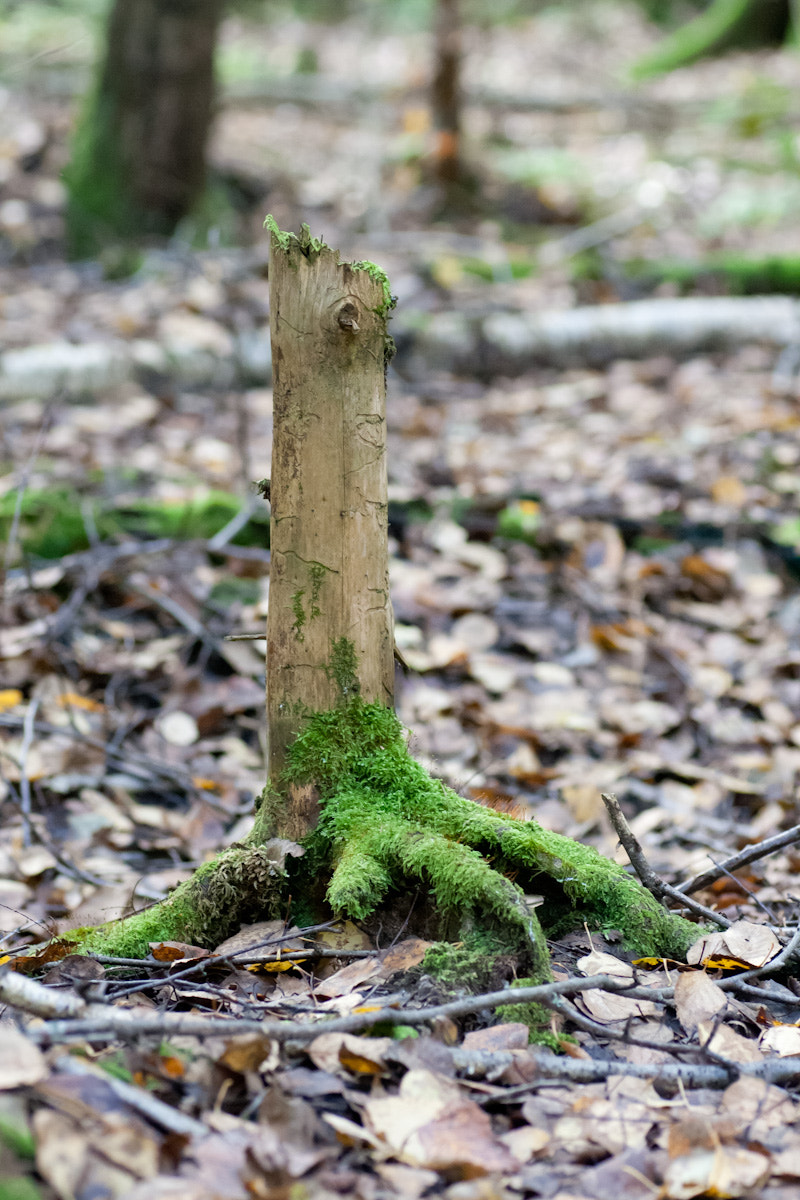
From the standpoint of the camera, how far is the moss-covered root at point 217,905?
1913mm

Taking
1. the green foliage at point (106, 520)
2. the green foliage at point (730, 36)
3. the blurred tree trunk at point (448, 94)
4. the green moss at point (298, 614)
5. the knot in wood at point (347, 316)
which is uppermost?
the green foliage at point (730, 36)

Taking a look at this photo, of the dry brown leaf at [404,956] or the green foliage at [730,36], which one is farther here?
the green foliage at [730,36]

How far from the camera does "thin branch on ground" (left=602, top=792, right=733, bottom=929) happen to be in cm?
200

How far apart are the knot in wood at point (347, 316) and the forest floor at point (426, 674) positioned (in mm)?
1041

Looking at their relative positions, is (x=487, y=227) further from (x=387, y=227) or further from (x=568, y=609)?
(x=568, y=609)

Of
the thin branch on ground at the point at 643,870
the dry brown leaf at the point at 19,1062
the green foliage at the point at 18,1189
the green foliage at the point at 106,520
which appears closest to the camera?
the green foliage at the point at 18,1189

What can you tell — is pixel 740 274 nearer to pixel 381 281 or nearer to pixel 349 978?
pixel 381 281

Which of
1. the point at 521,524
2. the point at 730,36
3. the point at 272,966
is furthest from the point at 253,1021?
the point at 730,36

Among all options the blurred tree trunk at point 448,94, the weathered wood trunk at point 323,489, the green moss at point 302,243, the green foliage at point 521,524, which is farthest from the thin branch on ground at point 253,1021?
the blurred tree trunk at point 448,94

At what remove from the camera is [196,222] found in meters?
7.61

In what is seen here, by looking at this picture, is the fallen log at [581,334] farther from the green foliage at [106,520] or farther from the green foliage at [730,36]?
the green foliage at [730,36]

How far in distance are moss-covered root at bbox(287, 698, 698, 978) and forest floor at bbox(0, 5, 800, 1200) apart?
0.12 meters

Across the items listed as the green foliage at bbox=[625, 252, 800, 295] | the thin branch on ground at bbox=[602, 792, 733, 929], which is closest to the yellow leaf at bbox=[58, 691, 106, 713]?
the thin branch on ground at bbox=[602, 792, 733, 929]

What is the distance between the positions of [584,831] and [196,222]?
6.27 metres
